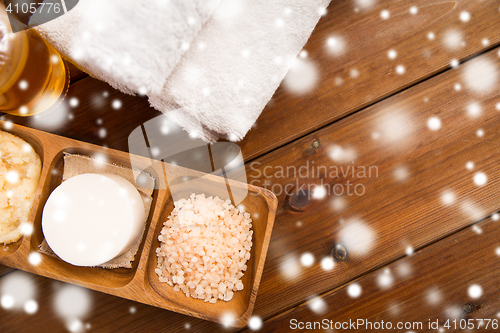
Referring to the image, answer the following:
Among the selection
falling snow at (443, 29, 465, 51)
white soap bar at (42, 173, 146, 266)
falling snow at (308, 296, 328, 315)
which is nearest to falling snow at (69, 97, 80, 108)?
white soap bar at (42, 173, 146, 266)

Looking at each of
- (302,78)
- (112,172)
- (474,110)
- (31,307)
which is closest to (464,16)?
(474,110)

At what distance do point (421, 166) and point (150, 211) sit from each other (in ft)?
1.45

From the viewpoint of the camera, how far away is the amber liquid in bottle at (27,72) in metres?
0.35

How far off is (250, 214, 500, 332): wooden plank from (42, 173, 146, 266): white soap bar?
0.34m

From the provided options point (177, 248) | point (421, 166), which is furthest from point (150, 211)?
point (421, 166)

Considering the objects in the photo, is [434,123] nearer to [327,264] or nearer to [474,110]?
[474,110]

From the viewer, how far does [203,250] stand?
0.42 meters

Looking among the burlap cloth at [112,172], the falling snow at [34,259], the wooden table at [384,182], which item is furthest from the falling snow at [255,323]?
the falling snow at [34,259]

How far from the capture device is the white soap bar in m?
0.38

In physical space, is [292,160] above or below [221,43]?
below

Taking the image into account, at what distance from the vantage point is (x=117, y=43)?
28 centimetres

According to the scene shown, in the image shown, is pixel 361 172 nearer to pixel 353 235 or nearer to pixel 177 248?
pixel 353 235

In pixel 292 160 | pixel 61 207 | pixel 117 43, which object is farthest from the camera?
pixel 292 160

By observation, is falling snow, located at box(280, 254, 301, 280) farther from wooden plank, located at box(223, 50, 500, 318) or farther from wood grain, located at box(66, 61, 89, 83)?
wood grain, located at box(66, 61, 89, 83)
